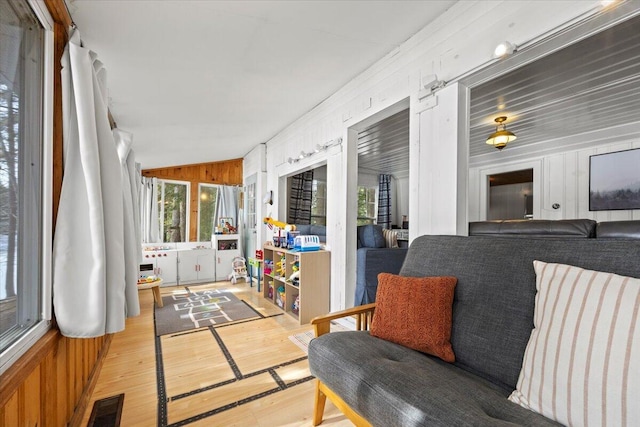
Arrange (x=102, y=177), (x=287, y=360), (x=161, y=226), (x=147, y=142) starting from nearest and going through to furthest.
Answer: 1. (x=102, y=177)
2. (x=287, y=360)
3. (x=147, y=142)
4. (x=161, y=226)

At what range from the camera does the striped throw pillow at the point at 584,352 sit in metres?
0.79

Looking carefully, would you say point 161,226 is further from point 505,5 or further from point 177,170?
point 505,5

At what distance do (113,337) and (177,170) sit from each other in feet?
12.1

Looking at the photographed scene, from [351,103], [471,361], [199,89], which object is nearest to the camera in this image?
[471,361]

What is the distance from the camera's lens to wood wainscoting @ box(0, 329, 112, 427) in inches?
34.2

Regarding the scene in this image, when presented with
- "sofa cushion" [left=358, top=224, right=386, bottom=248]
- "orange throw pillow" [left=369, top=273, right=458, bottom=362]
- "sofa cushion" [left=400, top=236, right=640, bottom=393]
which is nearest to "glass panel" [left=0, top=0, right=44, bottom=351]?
"orange throw pillow" [left=369, top=273, right=458, bottom=362]

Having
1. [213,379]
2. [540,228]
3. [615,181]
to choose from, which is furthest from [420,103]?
[615,181]

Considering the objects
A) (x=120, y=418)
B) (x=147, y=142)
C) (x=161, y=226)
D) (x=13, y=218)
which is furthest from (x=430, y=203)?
(x=161, y=226)

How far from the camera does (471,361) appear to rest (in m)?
1.26

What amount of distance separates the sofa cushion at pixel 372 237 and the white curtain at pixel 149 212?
4002 millimetres

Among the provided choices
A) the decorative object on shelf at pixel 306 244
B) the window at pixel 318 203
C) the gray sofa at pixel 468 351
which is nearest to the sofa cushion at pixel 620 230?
the gray sofa at pixel 468 351

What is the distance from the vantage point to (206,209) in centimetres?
580

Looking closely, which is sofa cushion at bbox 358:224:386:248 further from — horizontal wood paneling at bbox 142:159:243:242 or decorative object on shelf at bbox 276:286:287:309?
horizontal wood paneling at bbox 142:159:243:242

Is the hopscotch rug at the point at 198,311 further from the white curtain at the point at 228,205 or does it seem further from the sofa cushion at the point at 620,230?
the sofa cushion at the point at 620,230
